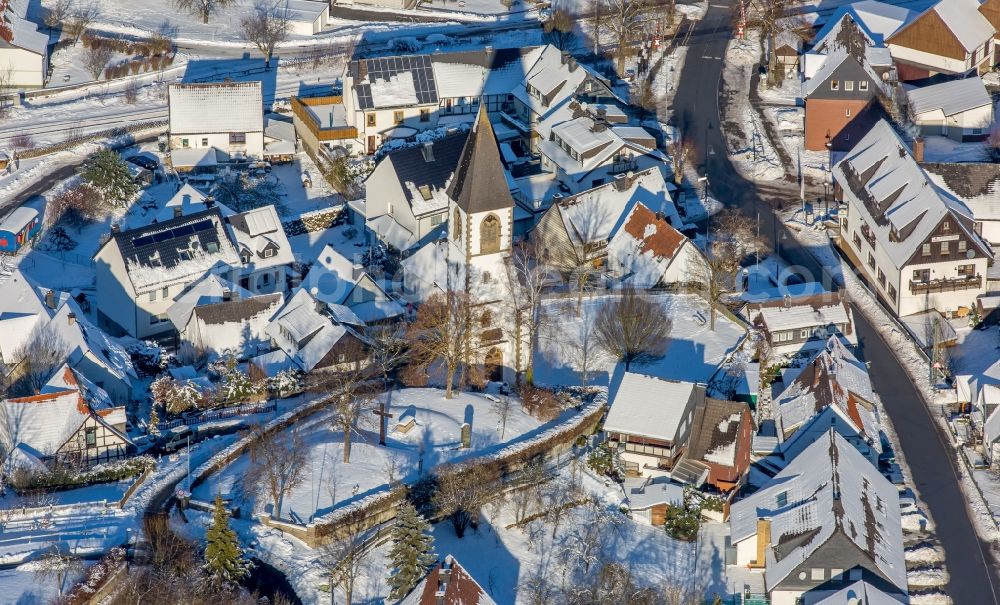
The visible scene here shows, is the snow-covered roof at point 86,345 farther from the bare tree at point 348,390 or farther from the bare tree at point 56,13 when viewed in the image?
the bare tree at point 56,13

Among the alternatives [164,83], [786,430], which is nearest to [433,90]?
[164,83]

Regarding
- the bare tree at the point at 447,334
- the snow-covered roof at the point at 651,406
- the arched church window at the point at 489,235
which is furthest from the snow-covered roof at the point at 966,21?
the bare tree at the point at 447,334

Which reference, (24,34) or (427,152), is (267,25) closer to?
(24,34)

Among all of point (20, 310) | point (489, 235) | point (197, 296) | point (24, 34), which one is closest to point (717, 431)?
point (489, 235)

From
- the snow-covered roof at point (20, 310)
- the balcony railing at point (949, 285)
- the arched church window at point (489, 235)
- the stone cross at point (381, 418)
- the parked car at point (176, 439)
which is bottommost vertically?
the parked car at point (176, 439)

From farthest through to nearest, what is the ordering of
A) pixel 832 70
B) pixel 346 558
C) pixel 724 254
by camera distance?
1. pixel 832 70
2. pixel 724 254
3. pixel 346 558

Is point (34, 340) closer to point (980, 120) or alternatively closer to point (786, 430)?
point (786, 430)
